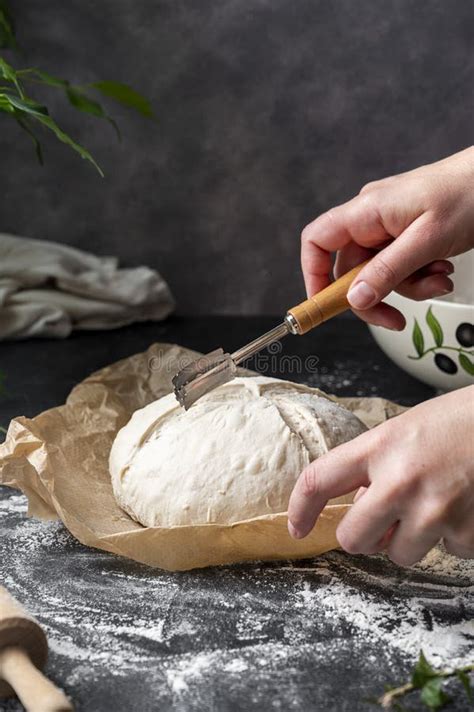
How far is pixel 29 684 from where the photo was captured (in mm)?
888

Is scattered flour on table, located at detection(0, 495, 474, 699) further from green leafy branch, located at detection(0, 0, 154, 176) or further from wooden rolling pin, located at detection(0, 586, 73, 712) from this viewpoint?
green leafy branch, located at detection(0, 0, 154, 176)

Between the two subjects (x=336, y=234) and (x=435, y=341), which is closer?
(x=336, y=234)

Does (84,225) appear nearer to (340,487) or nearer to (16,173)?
(16,173)

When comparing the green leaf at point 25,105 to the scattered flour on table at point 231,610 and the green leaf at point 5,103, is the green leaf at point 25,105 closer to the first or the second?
the green leaf at point 5,103

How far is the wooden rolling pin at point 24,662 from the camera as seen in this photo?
0.87 metres

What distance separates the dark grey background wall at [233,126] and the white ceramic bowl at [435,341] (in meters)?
0.58

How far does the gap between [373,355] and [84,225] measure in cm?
76

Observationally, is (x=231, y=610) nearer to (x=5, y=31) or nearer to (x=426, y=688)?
(x=426, y=688)

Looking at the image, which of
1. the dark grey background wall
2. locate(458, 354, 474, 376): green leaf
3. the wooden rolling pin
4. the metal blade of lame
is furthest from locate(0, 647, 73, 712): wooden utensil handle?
the dark grey background wall

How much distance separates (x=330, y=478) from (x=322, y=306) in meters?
0.38

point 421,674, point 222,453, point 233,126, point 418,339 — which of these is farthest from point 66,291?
point 421,674

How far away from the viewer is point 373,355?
2.06m

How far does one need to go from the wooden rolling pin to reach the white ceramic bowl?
35.3 inches

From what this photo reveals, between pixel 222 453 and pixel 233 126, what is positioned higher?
pixel 233 126
